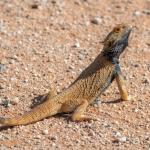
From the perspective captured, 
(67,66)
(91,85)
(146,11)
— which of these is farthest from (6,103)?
(146,11)

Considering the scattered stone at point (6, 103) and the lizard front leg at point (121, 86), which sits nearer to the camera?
the scattered stone at point (6, 103)

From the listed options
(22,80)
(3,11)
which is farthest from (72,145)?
(3,11)

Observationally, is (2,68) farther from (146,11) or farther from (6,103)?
(146,11)

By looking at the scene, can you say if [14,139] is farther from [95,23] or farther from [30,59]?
[95,23]

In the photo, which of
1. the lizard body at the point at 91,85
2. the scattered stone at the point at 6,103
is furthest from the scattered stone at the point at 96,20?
the scattered stone at the point at 6,103

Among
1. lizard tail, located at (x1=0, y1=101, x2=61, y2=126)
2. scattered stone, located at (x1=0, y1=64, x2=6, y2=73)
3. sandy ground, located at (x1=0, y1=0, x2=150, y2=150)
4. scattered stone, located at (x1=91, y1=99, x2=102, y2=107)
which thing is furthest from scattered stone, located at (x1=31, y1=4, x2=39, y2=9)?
lizard tail, located at (x1=0, y1=101, x2=61, y2=126)

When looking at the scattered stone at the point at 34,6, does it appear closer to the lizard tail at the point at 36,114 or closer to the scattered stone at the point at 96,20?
the scattered stone at the point at 96,20

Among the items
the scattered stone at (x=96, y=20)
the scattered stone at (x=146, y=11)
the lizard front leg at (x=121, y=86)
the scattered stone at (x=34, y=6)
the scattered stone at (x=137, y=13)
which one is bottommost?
the lizard front leg at (x=121, y=86)
